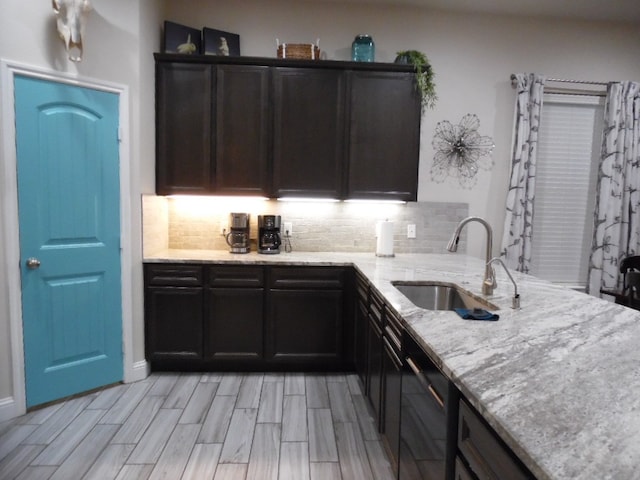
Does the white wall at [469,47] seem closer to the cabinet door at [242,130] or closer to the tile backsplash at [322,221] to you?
the tile backsplash at [322,221]

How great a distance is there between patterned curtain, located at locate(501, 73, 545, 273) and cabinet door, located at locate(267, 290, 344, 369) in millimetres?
1692

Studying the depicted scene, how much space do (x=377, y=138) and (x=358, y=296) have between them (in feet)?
4.36

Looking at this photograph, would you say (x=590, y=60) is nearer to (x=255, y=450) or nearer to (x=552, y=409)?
(x=552, y=409)

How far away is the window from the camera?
12.5 ft

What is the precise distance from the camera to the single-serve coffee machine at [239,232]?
3.46m

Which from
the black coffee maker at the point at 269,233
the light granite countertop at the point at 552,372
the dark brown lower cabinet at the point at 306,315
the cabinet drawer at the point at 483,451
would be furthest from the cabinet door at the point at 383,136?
the cabinet drawer at the point at 483,451

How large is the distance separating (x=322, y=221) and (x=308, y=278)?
2.29ft

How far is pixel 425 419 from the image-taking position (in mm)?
1469

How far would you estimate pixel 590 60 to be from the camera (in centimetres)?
378

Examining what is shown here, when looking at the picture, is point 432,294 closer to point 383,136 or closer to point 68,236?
point 383,136

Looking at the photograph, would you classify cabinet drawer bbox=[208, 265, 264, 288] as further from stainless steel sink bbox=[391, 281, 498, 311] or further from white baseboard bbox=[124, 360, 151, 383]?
stainless steel sink bbox=[391, 281, 498, 311]

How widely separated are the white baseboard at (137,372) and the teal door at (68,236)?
6 centimetres

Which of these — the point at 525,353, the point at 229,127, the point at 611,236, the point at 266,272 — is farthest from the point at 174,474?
the point at 611,236

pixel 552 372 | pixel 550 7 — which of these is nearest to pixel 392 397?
pixel 552 372
